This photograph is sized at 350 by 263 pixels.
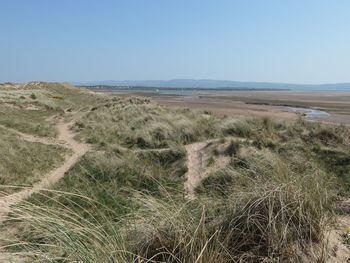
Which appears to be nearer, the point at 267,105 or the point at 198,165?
the point at 198,165

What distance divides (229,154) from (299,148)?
8.63 feet

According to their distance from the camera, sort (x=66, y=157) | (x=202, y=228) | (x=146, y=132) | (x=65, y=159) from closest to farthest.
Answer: (x=202, y=228)
(x=65, y=159)
(x=66, y=157)
(x=146, y=132)

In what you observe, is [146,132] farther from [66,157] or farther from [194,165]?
[194,165]

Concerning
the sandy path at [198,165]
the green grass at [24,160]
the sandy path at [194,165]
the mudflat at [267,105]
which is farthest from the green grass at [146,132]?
the mudflat at [267,105]

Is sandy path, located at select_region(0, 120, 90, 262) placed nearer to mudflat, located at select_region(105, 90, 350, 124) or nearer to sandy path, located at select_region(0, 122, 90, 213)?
sandy path, located at select_region(0, 122, 90, 213)

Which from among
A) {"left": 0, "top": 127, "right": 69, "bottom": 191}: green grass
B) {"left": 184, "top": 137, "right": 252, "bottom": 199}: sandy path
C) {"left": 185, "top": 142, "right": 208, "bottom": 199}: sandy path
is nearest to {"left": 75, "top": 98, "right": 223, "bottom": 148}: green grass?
{"left": 185, "top": 142, "right": 208, "bottom": 199}: sandy path

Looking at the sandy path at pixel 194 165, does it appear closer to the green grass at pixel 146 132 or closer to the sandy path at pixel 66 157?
the green grass at pixel 146 132

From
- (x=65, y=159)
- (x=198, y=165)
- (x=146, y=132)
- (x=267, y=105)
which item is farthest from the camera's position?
(x=267, y=105)

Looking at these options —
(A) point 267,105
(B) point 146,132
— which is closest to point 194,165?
(B) point 146,132

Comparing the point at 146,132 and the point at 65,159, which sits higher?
the point at 146,132

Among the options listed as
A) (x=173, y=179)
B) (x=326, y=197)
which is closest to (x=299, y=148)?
(x=173, y=179)

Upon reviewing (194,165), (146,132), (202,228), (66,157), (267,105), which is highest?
(202,228)

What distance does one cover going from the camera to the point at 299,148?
43.5ft

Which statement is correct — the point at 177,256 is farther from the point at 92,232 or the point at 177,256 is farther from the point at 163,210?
the point at 92,232
